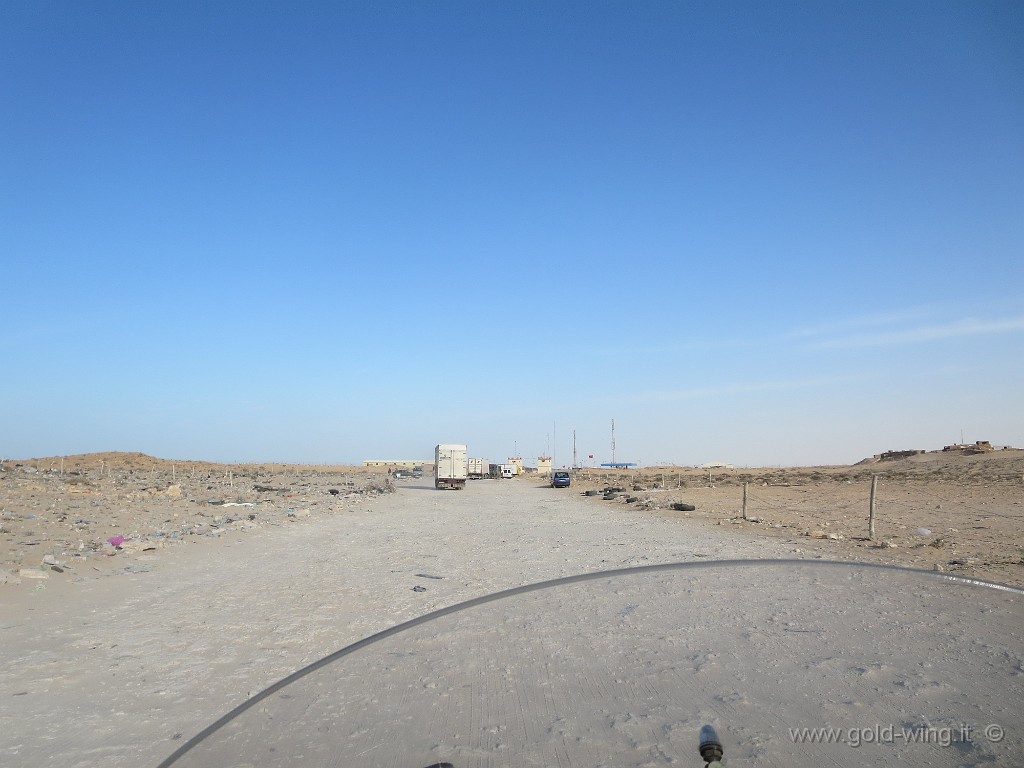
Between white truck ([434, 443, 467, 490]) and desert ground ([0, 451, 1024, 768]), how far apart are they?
26.8 metres

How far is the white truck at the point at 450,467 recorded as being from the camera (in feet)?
174

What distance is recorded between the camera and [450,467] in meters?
53.1

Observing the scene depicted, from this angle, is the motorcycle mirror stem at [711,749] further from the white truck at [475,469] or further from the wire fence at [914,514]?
the white truck at [475,469]

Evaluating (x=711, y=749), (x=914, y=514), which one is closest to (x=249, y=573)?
(x=711, y=749)

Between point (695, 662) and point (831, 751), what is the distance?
0.62 meters

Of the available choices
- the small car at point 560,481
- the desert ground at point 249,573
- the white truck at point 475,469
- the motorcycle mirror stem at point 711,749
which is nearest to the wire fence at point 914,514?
the desert ground at point 249,573

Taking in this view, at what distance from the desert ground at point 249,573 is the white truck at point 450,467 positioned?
26807 millimetres

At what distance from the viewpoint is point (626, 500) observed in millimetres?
34594

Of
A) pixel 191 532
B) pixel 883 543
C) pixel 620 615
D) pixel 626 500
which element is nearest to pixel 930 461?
pixel 626 500

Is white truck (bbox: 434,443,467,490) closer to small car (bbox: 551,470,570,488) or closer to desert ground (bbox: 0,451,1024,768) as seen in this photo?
small car (bbox: 551,470,570,488)

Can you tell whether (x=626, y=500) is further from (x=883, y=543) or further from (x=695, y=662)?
(x=695, y=662)

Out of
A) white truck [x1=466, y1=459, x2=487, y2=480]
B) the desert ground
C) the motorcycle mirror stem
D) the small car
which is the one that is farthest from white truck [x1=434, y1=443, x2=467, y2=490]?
the motorcycle mirror stem

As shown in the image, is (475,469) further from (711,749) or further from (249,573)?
(711,749)

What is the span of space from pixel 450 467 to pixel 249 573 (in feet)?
137
